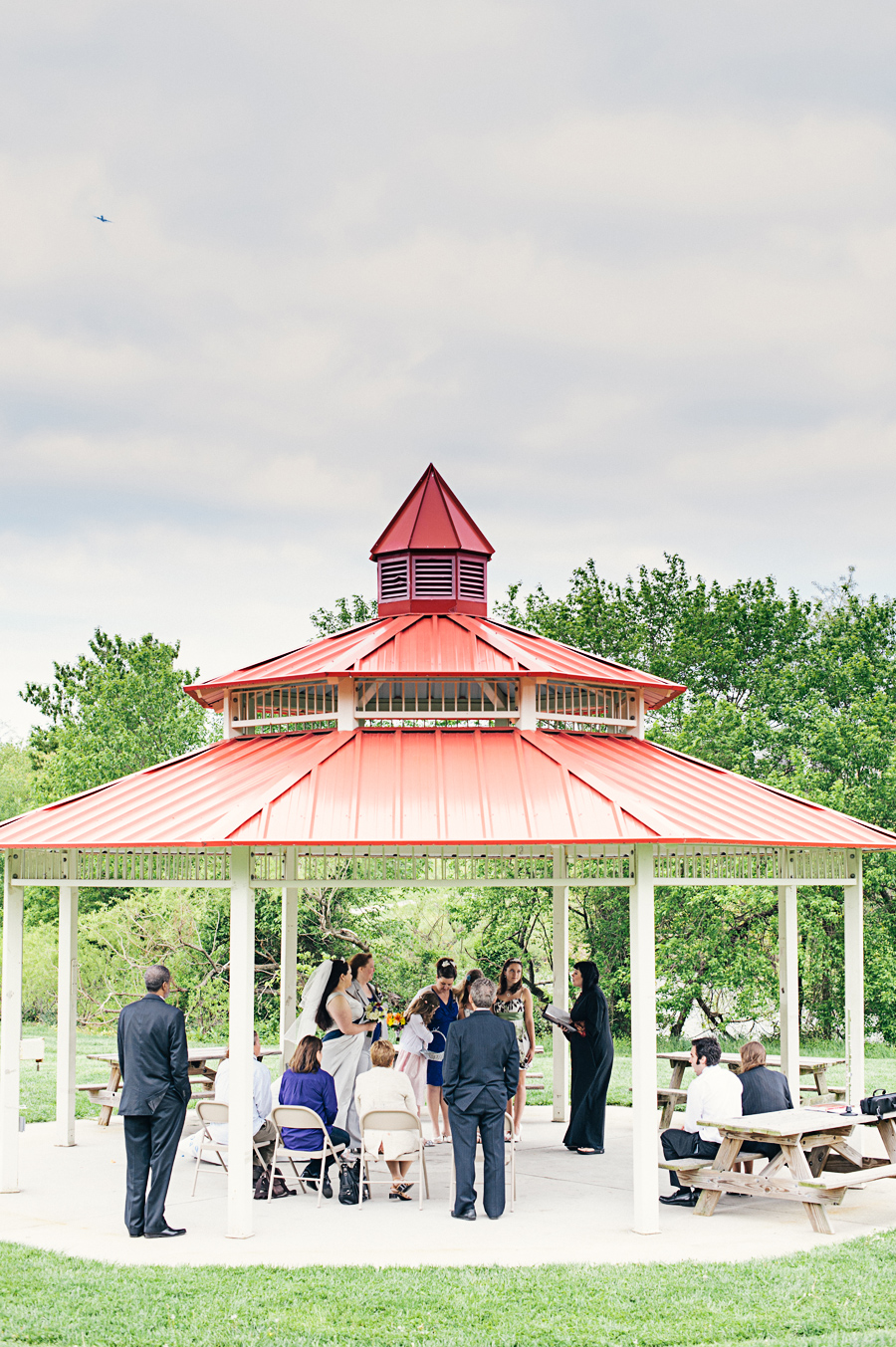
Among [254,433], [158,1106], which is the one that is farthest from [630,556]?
[158,1106]

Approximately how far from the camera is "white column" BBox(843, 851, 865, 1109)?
11164 mm

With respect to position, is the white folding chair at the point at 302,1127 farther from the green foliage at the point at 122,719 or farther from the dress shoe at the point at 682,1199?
the green foliage at the point at 122,719

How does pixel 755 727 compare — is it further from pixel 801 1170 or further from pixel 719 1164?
pixel 801 1170

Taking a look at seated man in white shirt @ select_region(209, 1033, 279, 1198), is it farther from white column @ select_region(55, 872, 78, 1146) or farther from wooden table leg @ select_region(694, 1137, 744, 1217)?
wooden table leg @ select_region(694, 1137, 744, 1217)

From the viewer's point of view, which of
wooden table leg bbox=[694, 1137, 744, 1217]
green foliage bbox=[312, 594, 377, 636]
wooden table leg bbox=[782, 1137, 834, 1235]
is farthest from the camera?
green foliage bbox=[312, 594, 377, 636]

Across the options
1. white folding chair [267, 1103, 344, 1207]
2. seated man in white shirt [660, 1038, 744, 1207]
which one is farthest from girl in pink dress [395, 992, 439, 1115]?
seated man in white shirt [660, 1038, 744, 1207]

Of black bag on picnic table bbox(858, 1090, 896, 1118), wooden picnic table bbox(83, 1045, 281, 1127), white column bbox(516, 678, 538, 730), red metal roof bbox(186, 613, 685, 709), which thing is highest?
red metal roof bbox(186, 613, 685, 709)

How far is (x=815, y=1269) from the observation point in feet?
26.1

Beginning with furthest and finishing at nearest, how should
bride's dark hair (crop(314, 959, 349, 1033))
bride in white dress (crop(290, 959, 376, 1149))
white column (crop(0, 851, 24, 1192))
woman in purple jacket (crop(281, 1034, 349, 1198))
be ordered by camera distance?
bride's dark hair (crop(314, 959, 349, 1033))
bride in white dress (crop(290, 959, 376, 1149))
white column (crop(0, 851, 24, 1192))
woman in purple jacket (crop(281, 1034, 349, 1198))

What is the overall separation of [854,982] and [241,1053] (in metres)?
5.53

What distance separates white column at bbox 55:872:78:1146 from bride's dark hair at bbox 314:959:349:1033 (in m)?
2.72

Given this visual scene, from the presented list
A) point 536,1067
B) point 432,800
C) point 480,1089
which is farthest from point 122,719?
point 480,1089

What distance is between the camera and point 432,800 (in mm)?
9906

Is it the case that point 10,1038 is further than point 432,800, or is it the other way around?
point 10,1038
